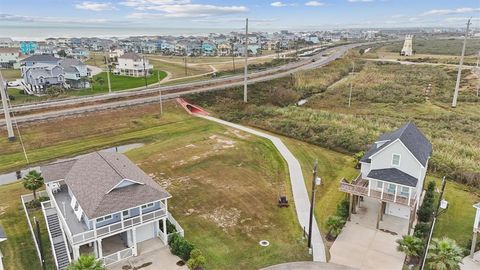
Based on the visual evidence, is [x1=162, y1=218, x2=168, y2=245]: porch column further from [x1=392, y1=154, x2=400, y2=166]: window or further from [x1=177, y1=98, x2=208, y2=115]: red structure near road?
[x1=177, y1=98, x2=208, y2=115]: red structure near road

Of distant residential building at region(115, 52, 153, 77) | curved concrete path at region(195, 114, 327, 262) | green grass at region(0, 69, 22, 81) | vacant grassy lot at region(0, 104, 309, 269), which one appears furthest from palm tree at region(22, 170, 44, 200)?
green grass at region(0, 69, 22, 81)

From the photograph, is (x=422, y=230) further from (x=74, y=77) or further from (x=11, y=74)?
(x=11, y=74)

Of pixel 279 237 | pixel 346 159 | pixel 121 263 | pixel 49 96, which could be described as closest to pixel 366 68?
pixel 346 159

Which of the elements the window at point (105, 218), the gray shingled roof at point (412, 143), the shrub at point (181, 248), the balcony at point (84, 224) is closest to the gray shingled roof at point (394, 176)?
the gray shingled roof at point (412, 143)

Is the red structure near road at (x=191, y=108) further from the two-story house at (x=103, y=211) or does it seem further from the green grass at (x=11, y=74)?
the green grass at (x=11, y=74)

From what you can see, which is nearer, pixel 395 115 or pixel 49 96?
pixel 395 115

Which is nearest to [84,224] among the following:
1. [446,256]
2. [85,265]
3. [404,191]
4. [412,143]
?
[85,265]

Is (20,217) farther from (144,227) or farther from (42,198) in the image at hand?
(144,227)
